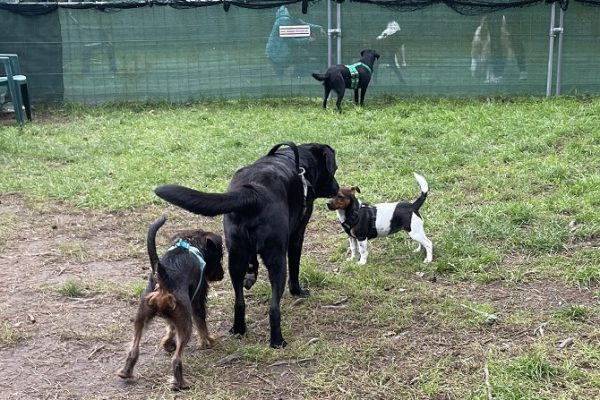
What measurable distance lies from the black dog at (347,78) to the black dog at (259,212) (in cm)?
745

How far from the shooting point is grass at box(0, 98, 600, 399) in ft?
10.9

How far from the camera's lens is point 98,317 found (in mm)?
4059

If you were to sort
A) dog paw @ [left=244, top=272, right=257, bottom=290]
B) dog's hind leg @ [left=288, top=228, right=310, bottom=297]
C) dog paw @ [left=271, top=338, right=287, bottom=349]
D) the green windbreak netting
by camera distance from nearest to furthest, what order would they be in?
1. dog paw @ [left=271, top=338, right=287, bottom=349]
2. dog paw @ [left=244, top=272, right=257, bottom=290]
3. dog's hind leg @ [left=288, top=228, right=310, bottom=297]
4. the green windbreak netting

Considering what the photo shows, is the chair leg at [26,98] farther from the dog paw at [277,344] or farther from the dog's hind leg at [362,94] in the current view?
the dog paw at [277,344]

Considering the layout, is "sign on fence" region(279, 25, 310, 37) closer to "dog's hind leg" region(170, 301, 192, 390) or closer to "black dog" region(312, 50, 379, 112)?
"black dog" region(312, 50, 379, 112)

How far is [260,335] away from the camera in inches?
150

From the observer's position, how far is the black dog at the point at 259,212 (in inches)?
130

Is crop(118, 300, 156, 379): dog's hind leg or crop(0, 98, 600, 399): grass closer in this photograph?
crop(118, 300, 156, 379): dog's hind leg

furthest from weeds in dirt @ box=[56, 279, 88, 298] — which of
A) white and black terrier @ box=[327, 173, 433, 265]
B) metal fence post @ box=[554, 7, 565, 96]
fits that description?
metal fence post @ box=[554, 7, 565, 96]

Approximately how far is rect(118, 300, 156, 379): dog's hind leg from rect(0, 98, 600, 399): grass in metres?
0.31

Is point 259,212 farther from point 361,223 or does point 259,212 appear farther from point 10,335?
point 10,335

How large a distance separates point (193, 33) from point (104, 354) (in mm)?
10304

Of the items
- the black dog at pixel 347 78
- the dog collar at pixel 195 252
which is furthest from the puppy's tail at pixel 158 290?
the black dog at pixel 347 78

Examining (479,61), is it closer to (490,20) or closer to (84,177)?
(490,20)
